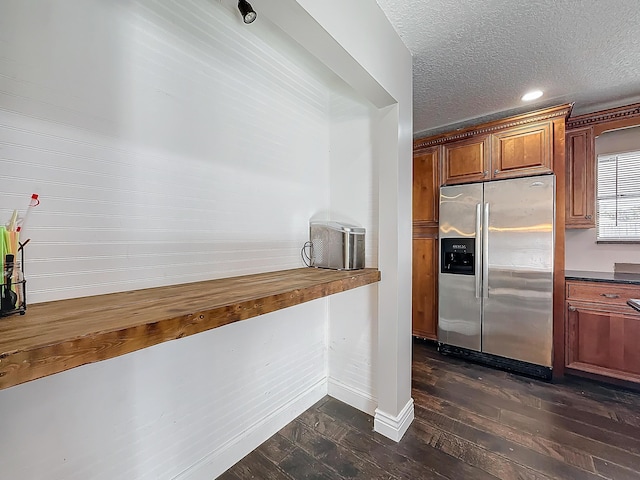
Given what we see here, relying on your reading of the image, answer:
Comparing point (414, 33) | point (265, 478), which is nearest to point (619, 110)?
point (414, 33)

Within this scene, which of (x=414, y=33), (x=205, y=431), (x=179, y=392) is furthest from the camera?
(x=414, y=33)

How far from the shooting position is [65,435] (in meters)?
0.97

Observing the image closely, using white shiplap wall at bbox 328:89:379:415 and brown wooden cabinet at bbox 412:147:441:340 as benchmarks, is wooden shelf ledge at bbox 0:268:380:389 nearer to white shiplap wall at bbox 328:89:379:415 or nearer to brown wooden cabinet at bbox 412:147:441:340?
white shiplap wall at bbox 328:89:379:415

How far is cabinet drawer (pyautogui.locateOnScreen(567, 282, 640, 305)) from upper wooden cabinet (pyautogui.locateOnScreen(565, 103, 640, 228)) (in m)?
0.57

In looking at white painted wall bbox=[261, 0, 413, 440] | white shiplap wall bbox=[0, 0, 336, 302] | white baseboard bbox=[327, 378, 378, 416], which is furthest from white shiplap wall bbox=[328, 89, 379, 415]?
white shiplap wall bbox=[0, 0, 336, 302]

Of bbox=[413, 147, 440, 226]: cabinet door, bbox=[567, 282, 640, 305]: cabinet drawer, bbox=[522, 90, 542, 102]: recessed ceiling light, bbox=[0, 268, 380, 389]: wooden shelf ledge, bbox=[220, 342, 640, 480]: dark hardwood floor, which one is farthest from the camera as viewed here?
bbox=[413, 147, 440, 226]: cabinet door

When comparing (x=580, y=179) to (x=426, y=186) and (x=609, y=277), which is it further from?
(x=426, y=186)

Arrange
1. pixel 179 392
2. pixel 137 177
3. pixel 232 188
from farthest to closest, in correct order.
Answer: pixel 232 188, pixel 179 392, pixel 137 177

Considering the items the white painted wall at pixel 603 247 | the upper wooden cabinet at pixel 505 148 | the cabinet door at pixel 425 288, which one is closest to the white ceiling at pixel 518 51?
the upper wooden cabinet at pixel 505 148

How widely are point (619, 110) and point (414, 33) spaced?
2228 millimetres

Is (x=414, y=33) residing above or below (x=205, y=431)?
above

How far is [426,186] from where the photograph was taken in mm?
3133

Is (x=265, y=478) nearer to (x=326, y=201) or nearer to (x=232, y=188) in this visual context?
(x=232, y=188)

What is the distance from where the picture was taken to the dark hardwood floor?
4.94 feet
